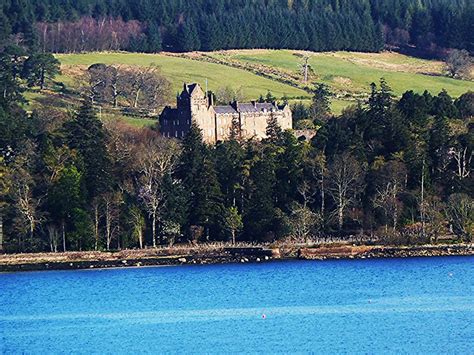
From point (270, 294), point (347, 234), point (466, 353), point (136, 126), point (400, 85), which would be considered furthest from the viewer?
point (400, 85)

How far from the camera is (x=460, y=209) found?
294 feet

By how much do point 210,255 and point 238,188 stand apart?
335 inches

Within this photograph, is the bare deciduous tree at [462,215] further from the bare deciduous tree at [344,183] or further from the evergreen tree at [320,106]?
the evergreen tree at [320,106]

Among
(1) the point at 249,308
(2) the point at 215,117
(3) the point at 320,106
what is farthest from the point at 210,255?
(3) the point at 320,106

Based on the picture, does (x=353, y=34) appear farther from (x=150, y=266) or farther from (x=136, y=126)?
(x=150, y=266)

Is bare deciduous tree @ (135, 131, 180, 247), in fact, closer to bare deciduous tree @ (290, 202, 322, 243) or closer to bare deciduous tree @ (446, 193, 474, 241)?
bare deciduous tree @ (290, 202, 322, 243)

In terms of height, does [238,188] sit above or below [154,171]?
below

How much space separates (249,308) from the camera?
6919 cm

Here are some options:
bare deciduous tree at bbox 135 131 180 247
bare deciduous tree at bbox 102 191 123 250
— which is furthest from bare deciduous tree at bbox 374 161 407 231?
bare deciduous tree at bbox 102 191 123 250

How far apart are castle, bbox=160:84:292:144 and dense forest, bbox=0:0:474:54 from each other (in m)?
50.6

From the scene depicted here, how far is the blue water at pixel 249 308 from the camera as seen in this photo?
58.7 meters

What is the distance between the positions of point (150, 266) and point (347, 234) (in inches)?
543

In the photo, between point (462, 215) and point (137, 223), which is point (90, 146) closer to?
point (137, 223)

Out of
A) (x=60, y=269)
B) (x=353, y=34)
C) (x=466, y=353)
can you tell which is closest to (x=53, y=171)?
(x=60, y=269)
